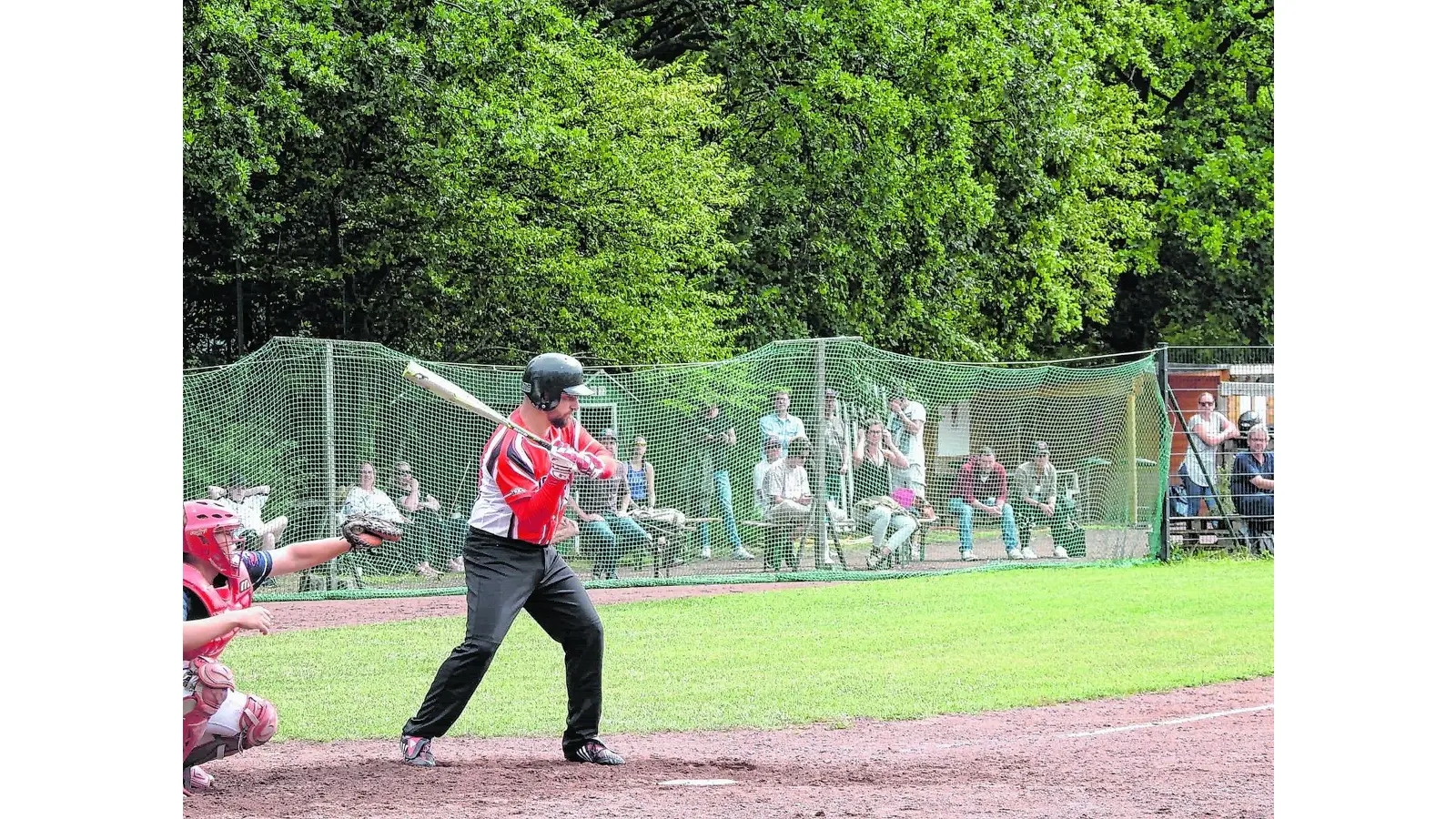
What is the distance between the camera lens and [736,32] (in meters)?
27.0

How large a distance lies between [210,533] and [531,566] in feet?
5.65

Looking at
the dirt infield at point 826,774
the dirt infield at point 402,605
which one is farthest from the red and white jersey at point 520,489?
the dirt infield at point 402,605

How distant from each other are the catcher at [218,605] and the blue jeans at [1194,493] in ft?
49.2

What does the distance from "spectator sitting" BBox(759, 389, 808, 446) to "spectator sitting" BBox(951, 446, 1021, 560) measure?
2.36 m

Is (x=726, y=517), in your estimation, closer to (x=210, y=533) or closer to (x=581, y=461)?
(x=581, y=461)

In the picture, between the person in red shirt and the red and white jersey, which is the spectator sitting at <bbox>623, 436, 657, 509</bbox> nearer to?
the person in red shirt

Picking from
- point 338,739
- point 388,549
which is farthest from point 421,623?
point 338,739

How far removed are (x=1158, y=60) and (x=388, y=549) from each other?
2561cm

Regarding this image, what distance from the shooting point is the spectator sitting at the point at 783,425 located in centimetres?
1802

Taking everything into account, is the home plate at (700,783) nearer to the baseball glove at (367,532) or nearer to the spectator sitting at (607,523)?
the baseball glove at (367,532)

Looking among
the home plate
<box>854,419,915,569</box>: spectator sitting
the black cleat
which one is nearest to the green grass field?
the black cleat

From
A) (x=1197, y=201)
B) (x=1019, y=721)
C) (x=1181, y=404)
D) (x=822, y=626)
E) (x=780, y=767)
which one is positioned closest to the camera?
(x=780, y=767)

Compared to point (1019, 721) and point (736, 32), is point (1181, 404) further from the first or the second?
point (1019, 721)

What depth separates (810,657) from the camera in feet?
40.4
